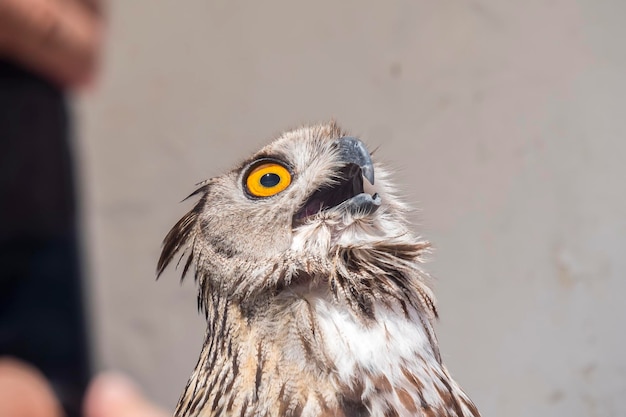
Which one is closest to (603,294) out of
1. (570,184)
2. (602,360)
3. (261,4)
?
(602,360)

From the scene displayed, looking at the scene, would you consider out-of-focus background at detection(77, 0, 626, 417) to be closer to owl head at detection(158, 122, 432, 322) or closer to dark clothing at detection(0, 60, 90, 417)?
owl head at detection(158, 122, 432, 322)

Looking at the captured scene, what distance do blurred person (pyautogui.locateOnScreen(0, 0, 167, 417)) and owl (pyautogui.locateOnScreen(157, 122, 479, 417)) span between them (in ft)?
2.70

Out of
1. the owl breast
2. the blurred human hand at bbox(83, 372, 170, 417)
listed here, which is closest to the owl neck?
the owl breast

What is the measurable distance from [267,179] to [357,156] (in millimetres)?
131

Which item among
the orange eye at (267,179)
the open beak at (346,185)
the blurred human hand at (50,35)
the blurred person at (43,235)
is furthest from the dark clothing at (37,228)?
the open beak at (346,185)

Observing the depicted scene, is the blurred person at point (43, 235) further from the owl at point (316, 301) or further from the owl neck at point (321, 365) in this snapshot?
the owl neck at point (321, 365)

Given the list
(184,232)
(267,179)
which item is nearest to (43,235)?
(184,232)

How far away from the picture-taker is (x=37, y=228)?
5.28 feet

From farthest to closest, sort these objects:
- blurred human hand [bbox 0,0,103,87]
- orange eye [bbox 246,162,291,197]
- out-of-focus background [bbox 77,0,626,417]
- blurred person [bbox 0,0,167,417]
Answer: blurred person [bbox 0,0,167,417] → blurred human hand [bbox 0,0,103,87] → out-of-focus background [bbox 77,0,626,417] → orange eye [bbox 246,162,291,197]

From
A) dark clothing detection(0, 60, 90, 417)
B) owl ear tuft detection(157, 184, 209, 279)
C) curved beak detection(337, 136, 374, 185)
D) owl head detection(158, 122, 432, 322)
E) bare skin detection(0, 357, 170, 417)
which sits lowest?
bare skin detection(0, 357, 170, 417)

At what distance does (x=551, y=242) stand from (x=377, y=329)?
0.67 m

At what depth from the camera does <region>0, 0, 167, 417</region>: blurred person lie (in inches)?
54.4

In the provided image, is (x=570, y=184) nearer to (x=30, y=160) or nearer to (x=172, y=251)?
(x=172, y=251)

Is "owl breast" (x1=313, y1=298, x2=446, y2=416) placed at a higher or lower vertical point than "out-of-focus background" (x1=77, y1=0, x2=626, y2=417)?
lower
